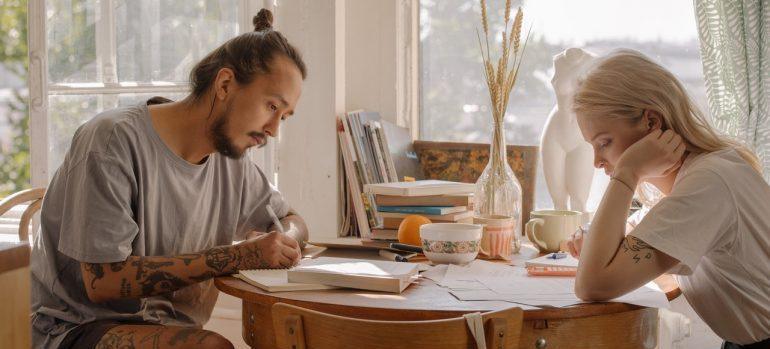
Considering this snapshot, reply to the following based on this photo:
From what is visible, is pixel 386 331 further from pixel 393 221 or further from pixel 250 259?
pixel 393 221

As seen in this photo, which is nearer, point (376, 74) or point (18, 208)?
point (376, 74)

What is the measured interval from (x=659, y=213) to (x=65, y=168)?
124 cm

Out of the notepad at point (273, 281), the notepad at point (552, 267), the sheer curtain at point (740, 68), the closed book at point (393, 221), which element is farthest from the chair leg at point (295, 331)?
the sheer curtain at point (740, 68)

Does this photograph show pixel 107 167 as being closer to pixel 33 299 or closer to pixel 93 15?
pixel 33 299

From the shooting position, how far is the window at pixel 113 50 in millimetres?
2836

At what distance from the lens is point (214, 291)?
6.55ft

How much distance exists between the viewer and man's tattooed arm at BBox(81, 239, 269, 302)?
160 centimetres

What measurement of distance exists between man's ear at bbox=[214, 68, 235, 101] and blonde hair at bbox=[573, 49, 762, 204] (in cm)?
83

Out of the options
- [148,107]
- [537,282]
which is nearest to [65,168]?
[148,107]

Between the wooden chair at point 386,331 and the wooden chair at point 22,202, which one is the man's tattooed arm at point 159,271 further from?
the wooden chair at point 22,202

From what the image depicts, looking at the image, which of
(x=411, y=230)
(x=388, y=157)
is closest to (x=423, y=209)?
(x=411, y=230)

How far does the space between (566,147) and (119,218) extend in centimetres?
135

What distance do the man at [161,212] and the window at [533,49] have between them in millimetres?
952

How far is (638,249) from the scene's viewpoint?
4.58 feet
